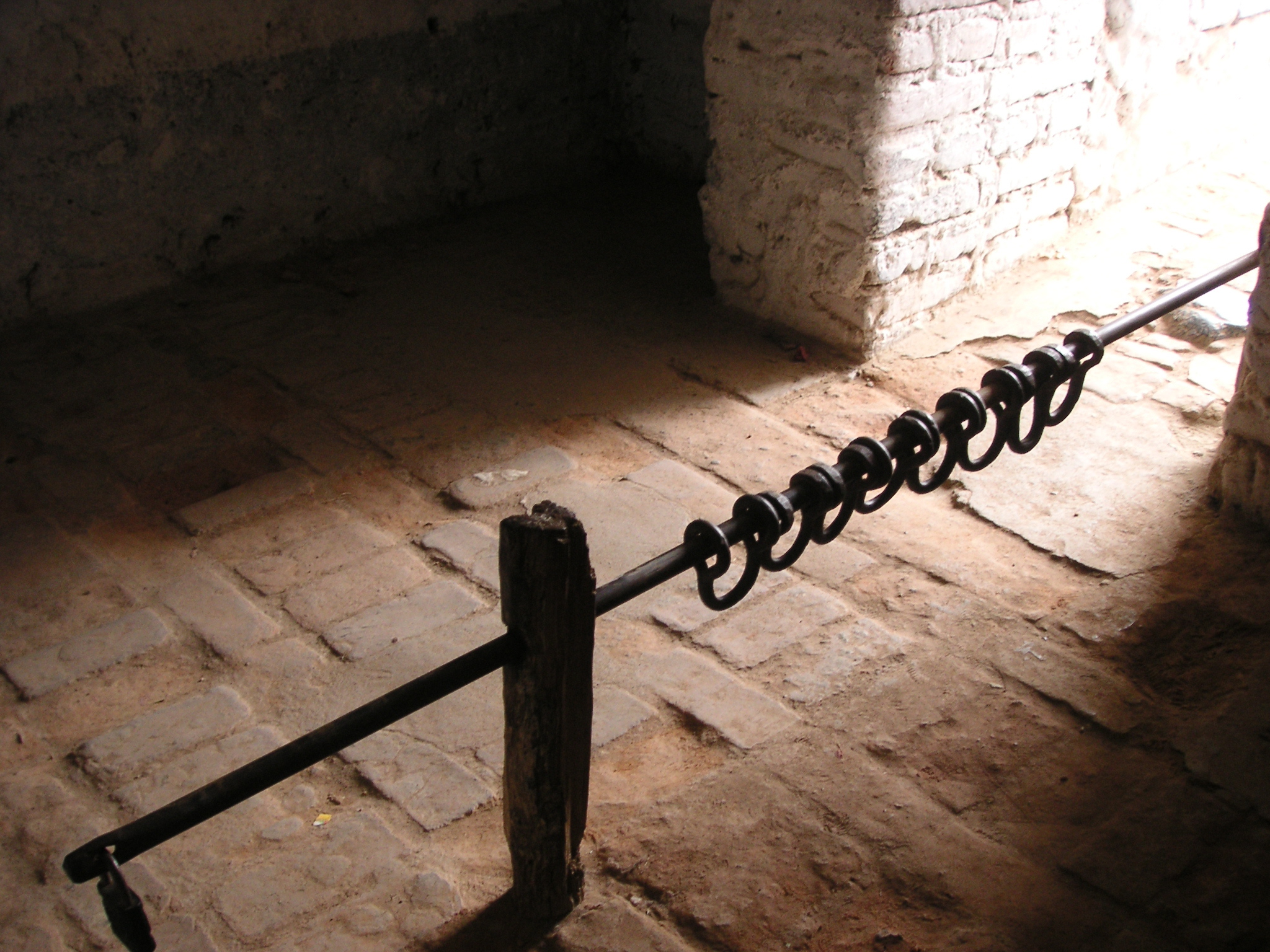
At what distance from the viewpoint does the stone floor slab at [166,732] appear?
2229 millimetres

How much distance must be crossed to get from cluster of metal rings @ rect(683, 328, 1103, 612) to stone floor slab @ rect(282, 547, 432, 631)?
1.15 meters

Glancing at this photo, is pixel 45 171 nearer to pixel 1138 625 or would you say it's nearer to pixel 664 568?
pixel 664 568

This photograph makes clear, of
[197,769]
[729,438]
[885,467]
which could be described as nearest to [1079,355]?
[885,467]

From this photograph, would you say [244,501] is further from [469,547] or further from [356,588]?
[469,547]

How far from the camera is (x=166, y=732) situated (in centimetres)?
230

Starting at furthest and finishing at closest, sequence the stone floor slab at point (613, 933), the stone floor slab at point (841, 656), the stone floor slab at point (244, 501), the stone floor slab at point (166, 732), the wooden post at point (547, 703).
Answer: the stone floor slab at point (244, 501) < the stone floor slab at point (841, 656) < the stone floor slab at point (166, 732) < the stone floor slab at point (613, 933) < the wooden post at point (547, 703)

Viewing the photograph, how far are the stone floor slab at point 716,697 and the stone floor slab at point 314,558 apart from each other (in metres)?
0.87

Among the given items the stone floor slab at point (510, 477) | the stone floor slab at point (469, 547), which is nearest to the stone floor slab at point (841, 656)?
the stone floor slab at point (469, 547)

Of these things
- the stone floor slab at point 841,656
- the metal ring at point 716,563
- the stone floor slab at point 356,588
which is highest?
the metal ring at point 716,563

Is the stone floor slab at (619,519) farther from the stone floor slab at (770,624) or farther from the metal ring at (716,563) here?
the metal ring at (716,563)

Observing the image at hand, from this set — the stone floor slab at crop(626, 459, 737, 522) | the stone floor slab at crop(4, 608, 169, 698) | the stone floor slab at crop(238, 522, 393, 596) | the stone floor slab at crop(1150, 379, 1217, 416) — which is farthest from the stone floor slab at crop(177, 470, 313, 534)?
the stone floor slab at crop(1150, 379, 1217, 416)

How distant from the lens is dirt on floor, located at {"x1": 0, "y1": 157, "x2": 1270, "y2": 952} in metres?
1.92

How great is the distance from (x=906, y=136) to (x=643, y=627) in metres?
1.83

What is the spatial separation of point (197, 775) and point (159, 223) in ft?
8.67
